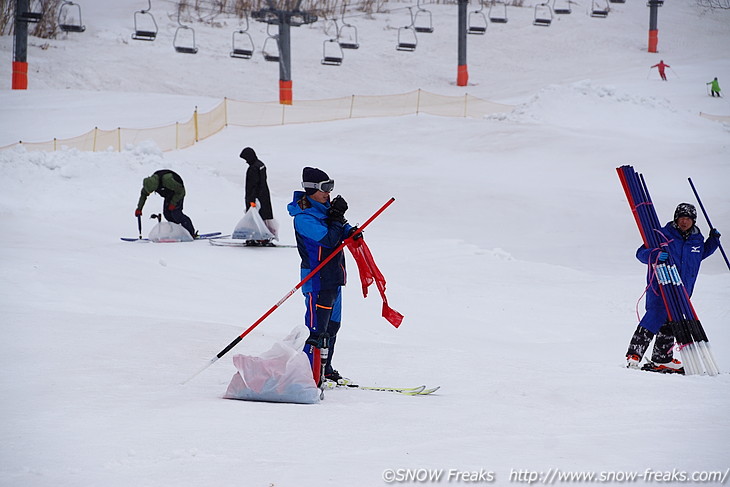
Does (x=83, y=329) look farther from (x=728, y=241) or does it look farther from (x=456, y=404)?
(x=728, y=241)

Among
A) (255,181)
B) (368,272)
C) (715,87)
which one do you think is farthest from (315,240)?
(715,87)

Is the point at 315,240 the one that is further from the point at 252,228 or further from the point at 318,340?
the point at 252,228

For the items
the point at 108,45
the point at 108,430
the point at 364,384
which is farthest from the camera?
the point at 108,45

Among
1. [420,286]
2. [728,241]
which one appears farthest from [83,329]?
[728,241]

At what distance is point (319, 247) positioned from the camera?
6062 millimetres

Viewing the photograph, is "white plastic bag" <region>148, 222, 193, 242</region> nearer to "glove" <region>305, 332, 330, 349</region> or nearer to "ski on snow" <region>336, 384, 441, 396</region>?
"ski on snow" <region>336, 384, 441, 396</region>

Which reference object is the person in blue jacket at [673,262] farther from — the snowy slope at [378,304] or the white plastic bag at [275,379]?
the white plastic bag at [275,379]

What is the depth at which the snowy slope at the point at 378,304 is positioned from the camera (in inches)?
171

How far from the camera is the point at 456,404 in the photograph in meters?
5.64

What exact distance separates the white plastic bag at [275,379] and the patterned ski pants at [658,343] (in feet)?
11.0

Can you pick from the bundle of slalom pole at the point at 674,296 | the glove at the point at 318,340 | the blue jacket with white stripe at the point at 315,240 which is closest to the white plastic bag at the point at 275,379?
the glove at the point at 318,340

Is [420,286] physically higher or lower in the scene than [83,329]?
lower

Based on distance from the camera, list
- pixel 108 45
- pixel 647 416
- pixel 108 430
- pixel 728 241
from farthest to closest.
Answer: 1. pixel 108 45
2. pixel 728 241
3. pixel 647 416
4. pixel 108 430

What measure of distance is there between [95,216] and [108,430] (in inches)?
471
